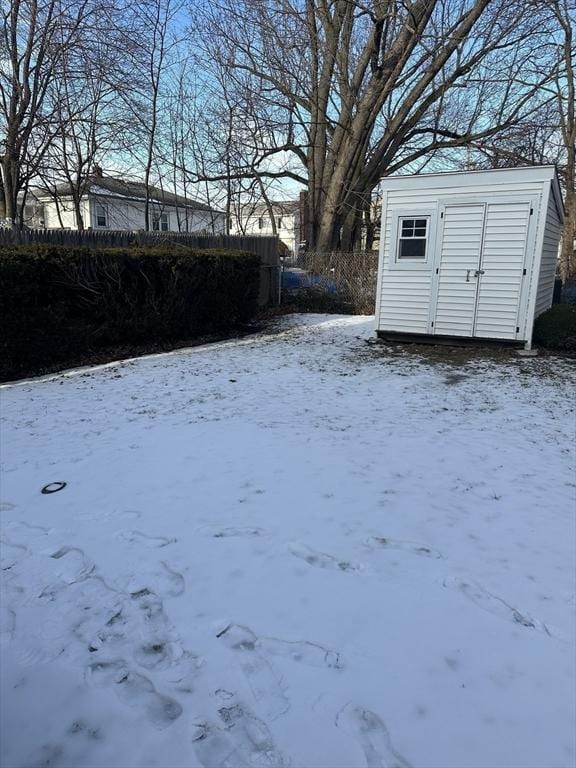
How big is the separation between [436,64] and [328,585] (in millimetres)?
16530

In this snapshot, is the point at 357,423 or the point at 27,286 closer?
the point at 357,423

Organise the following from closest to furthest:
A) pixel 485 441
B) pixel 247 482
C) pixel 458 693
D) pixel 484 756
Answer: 1. pixel 484 756
2. pixel 458 693
3. pixel 247 482
4. pixel 485 441

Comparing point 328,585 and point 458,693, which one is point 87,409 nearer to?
point 328,585

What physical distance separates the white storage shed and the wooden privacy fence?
4.06 meters

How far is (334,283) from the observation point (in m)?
13.5

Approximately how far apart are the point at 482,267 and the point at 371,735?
7735mm

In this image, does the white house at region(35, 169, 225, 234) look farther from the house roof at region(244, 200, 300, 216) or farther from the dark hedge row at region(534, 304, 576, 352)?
the dark hedge row at region(534, 304, 576, 352)

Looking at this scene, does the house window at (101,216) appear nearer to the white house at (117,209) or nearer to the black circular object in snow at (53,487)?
the white house at (117,209)

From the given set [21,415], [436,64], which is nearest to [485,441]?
[21,415]

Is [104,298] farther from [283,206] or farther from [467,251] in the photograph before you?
[283,206]

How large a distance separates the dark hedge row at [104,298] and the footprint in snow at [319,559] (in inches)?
219

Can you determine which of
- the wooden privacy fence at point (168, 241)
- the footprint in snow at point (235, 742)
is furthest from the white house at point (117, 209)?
the footprint in snow at point (235, 742)

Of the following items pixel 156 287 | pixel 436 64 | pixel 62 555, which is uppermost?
pixel 436 64

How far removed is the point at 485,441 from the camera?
4.48 metres
